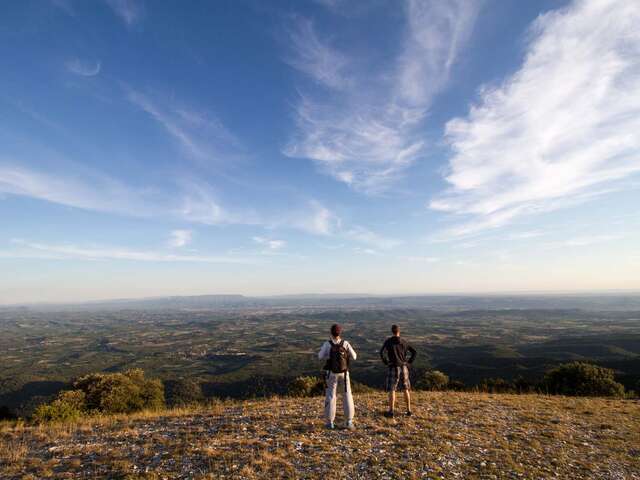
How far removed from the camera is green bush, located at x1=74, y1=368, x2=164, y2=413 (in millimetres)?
27147

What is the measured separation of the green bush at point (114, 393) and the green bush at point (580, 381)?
34.9 meters

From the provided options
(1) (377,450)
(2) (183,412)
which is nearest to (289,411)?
(2) (183,412)

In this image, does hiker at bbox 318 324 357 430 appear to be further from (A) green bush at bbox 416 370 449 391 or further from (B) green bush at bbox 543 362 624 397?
(A) green bush at bbox 416 370 449 391

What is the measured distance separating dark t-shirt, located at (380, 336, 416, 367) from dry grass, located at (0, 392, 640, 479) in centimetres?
195

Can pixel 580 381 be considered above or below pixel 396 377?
below

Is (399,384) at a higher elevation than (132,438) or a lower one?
higher

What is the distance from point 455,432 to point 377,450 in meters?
3.31

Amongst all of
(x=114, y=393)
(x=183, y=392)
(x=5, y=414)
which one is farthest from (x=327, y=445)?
(x=183, y=392)

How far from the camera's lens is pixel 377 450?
29.6ft

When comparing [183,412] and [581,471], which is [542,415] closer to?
[581,471]

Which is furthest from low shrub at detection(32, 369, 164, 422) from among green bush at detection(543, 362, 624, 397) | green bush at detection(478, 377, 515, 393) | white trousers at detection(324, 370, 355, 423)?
green bush at detection(543, 362, 624, 397)

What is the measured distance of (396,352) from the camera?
1183 cm

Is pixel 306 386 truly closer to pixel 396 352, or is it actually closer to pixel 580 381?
pixel 396 352

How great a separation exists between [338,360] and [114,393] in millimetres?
26757
